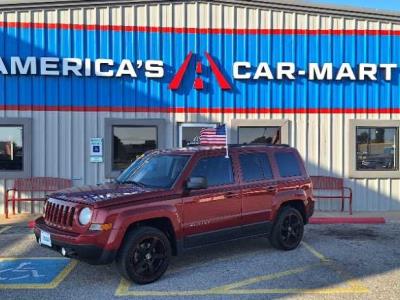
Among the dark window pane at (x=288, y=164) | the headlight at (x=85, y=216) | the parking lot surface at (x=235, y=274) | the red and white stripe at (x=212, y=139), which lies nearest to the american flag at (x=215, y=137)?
the red and white stripe at (x=212, y=139)

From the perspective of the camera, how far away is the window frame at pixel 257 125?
13359mm

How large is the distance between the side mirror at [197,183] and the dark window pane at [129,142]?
643 cm

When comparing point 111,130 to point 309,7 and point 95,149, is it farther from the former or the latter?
point 309,7

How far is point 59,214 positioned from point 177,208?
5.19 ft

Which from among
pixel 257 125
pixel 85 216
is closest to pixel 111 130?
pixel 257 125

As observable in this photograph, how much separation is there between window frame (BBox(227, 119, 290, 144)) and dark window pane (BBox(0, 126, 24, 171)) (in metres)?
5.50

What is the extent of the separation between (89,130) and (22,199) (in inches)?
94.2

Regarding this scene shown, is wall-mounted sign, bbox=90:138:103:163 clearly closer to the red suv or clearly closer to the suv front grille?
the red suv

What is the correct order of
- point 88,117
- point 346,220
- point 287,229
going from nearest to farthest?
point 287,229 → point 346,220 → point 88,117

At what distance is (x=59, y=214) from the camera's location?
6.58 meters

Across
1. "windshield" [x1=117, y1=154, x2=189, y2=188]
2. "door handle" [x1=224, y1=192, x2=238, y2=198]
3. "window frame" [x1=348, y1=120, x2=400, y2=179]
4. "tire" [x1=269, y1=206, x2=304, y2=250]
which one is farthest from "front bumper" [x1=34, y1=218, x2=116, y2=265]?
"window frame" [x1=348, y1=120, x2=400, y2=179]

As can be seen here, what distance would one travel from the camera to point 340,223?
38.6ft

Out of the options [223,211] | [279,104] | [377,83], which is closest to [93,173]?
[279,104]

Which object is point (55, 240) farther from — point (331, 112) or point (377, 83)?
point (377, 83)
